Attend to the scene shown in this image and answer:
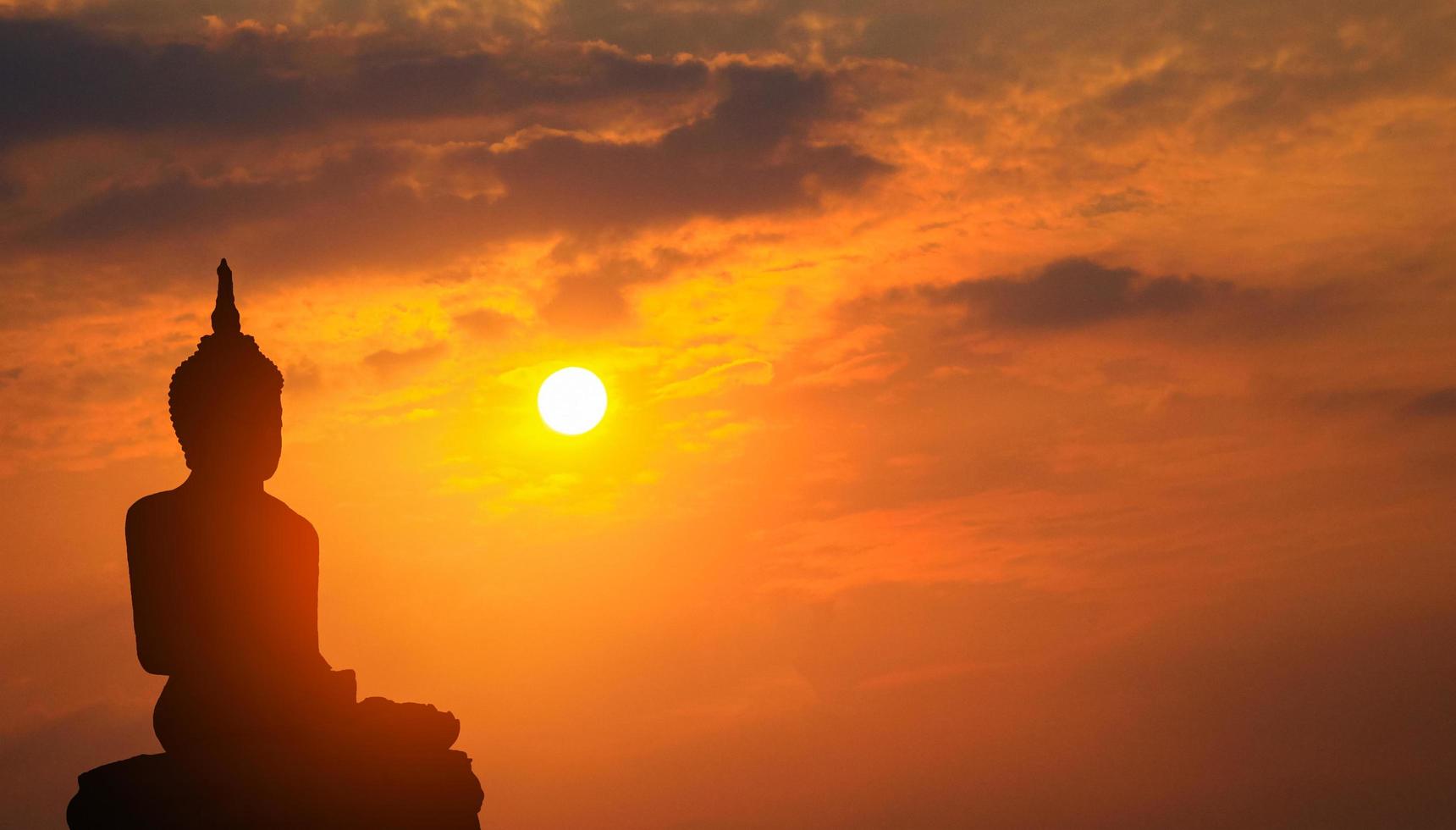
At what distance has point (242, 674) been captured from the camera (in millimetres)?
27328

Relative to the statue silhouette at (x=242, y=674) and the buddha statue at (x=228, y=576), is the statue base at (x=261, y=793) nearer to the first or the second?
the statue silhouette at (x=242, y=674)

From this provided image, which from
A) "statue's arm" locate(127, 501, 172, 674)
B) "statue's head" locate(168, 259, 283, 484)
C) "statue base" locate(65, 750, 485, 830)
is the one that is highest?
"statue's head" locate(168, 259, 283, 484)

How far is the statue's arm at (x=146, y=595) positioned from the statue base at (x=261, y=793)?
180 cm

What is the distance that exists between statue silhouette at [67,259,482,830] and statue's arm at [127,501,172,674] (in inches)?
1.0

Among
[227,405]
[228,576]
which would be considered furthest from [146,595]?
[227,405]

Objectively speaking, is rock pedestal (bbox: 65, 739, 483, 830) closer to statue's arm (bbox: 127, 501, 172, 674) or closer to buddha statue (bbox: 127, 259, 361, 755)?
buddha statue (bbox: 127, 259, 361, 755)

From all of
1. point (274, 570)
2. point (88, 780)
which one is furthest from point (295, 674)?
point (88, 780)

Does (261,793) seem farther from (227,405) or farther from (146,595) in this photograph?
(227,405)

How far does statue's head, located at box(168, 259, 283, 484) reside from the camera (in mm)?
28328

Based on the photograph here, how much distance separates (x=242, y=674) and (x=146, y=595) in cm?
204

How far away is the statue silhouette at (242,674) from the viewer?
25703 mm

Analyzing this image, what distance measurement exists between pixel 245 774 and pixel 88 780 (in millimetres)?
2341

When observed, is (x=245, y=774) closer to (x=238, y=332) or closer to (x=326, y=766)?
(x=326, y=766)

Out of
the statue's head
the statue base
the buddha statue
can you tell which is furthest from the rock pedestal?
the statue's head
